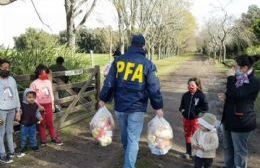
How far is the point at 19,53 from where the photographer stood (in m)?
12.1

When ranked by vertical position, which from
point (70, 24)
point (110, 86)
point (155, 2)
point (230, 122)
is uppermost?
point (155, 2)

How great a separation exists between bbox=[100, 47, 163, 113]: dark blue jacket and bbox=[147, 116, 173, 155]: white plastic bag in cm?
34

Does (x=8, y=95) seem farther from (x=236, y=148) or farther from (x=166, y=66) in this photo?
(x=166, y=66)

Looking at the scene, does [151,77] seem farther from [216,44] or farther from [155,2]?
[216,44]

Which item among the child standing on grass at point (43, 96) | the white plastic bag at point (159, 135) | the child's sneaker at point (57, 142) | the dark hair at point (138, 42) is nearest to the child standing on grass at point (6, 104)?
the child standing on grass at point (43, 96)

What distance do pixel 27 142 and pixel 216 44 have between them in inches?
2582

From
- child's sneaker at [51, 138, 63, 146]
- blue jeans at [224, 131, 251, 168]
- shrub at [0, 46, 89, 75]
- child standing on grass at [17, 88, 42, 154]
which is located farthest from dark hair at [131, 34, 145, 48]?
shrub at [0, 46, 89, 75]

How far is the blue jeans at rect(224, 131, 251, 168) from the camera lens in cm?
628

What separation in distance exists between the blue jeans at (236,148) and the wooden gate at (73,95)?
4.47m

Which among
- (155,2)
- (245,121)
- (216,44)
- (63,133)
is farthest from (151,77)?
(216,44)

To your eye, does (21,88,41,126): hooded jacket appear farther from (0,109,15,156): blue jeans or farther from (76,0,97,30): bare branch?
(76,0,97,30): bare branch

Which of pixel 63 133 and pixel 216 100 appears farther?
pixel 216 100


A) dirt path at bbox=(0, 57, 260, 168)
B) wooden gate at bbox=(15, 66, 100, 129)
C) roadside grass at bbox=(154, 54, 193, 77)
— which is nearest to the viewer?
dirt path at bbox=(0, 57, 260, 168)

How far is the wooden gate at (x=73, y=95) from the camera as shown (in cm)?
1023
